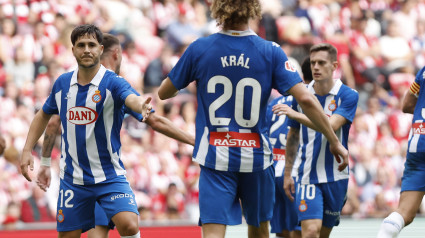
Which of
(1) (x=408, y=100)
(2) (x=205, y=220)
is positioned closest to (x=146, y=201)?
(1) (x=408, y=100)

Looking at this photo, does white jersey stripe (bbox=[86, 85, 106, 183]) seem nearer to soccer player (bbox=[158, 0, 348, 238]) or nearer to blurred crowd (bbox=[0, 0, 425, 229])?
soccer player (bbox=[158, 0, 348, 238])

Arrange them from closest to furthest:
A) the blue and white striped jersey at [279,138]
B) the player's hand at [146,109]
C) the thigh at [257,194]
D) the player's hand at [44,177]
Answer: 1. the player's hand at [146,109]
2. the thigh at [257,194]
3. the player's hand at [44,177]
4. the blue and white striped jersey at [279,138]

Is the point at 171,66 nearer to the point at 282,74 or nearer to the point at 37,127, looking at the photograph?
the point at 37,127

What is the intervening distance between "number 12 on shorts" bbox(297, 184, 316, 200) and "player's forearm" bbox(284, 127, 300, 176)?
0.26m

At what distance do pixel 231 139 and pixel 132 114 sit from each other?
1329 millimetres

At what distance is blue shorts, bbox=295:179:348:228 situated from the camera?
26.5 ft

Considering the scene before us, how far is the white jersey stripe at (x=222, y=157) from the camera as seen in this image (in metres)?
6.12

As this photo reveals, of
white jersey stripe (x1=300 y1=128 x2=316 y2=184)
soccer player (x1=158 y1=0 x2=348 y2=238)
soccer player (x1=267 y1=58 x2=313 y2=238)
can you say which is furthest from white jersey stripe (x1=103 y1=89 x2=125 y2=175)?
Result: soccer player (x1=267 y1=58 x2=313 y2=238)

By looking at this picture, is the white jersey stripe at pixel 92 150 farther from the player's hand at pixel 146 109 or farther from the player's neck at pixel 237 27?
the player's neck at pixel 237 27

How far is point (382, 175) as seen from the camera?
16.0 metres

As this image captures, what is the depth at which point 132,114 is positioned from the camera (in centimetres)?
718

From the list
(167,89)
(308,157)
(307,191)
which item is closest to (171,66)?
(308,157)

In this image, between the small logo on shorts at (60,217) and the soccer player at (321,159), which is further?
the soccer player at (321,159)

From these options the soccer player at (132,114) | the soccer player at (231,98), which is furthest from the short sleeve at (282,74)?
the soccer player at (132,114)
